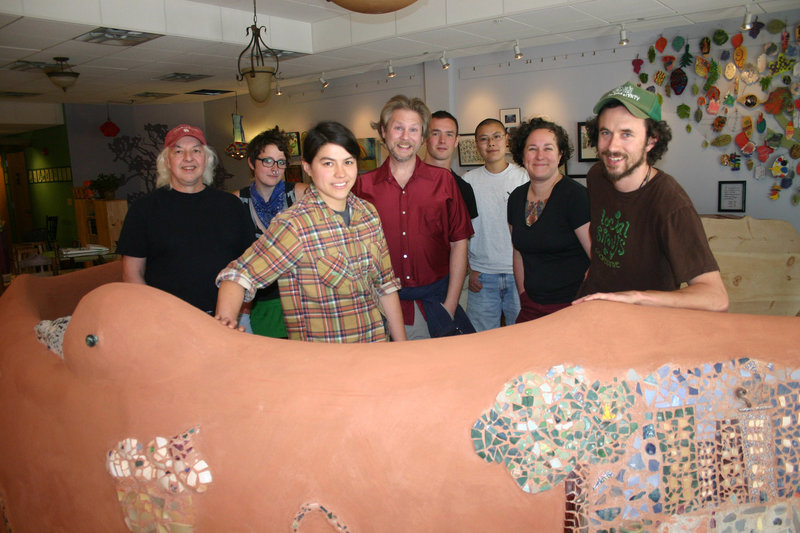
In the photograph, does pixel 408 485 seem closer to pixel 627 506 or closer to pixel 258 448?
pixel 258 448

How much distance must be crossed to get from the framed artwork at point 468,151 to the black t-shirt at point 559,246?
5.23 metres

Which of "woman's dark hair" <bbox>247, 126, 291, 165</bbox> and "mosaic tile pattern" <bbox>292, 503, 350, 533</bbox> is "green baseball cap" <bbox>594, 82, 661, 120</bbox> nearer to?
"mosaic tile pattern" <bbox>292, 503, 350, 533</bbox>

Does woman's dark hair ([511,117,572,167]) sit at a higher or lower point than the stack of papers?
higher

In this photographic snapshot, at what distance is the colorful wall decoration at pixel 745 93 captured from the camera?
5.07 m

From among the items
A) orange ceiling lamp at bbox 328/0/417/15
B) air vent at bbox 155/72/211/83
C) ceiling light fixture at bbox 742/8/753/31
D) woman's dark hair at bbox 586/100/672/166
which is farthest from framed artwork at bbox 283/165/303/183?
woman's dark hair at bbox 586/100/672/166

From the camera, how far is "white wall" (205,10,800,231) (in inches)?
213

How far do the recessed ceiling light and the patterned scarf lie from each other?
12.3 ft

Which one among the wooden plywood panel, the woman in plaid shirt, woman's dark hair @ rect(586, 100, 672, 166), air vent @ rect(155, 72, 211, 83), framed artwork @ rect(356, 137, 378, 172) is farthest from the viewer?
framed artwork @ rect(356, 137, 378, 172)

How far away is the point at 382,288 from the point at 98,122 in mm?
11641

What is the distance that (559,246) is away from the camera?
2.30m

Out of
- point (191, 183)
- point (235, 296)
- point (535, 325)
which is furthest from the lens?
point (191, 183)

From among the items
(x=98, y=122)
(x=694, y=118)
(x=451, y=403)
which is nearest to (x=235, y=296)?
(x=451, y=403)

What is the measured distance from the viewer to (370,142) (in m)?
8.71

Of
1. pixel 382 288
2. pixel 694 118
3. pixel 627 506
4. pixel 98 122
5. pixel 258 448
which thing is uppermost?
pixel 98 122
